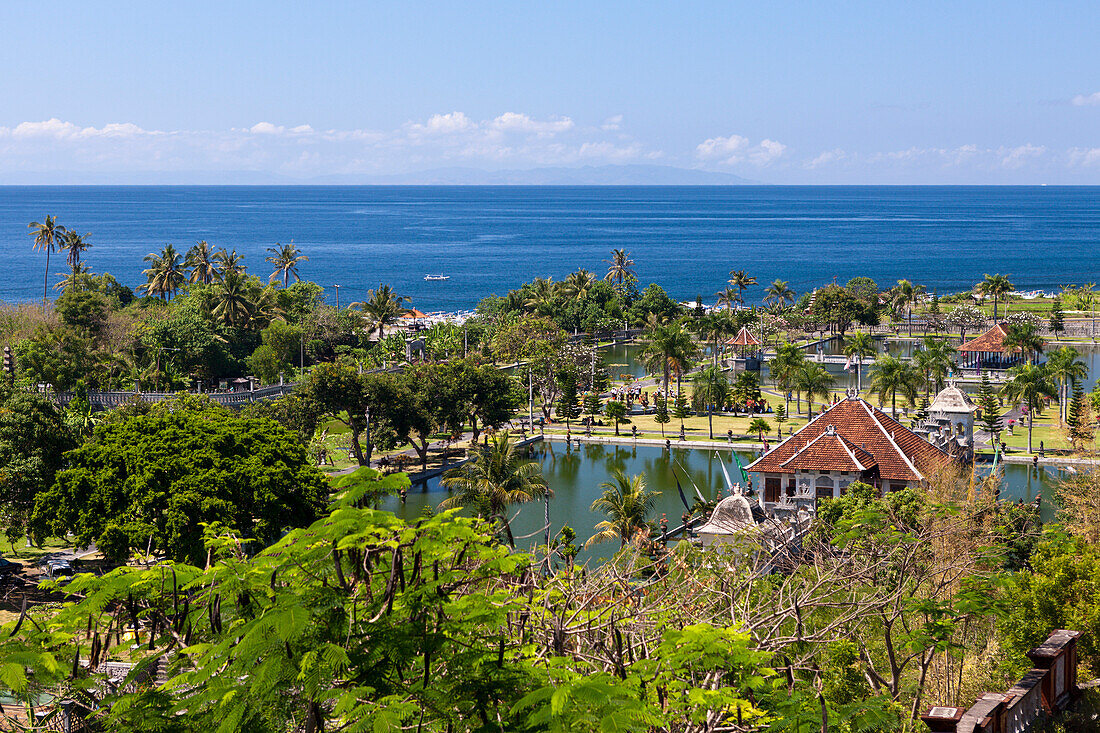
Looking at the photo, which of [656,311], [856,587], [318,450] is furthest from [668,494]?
[656,311]

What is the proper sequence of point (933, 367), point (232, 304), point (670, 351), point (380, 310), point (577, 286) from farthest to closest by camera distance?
1. point (577, 286)
2. point (380, 310)
3. point (232, 304)
4. point (933, 367)
5. point (670, 351)

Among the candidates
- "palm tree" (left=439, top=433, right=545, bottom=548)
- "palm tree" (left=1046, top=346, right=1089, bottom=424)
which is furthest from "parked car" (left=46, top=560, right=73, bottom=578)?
"palm tree" (left=1046, top=346, right=1089, bottom=424)

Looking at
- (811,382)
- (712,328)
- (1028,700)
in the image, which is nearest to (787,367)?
(811,382)

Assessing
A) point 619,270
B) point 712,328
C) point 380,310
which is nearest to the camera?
point 380,310

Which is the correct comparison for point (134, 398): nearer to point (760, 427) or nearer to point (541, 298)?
point (760, 427)

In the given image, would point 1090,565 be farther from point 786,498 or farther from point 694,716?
point 786,498

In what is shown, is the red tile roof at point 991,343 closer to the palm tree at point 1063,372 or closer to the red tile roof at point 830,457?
the palm tree at point 1063,372

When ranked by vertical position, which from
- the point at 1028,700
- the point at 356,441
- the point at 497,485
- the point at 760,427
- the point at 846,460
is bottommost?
the point at 760,427

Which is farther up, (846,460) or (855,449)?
(855,449)
